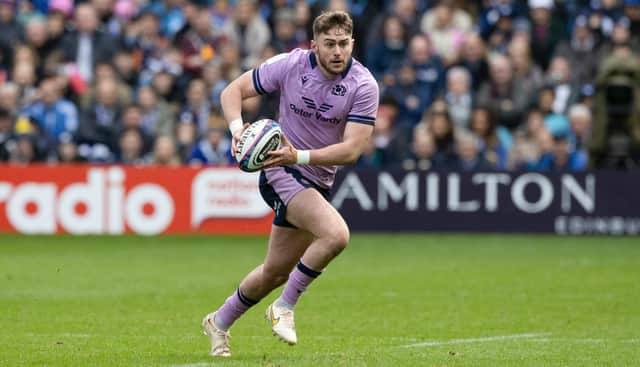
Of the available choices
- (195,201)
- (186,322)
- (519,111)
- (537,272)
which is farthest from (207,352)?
(519,111)

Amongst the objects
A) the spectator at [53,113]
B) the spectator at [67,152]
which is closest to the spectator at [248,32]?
the spectator at [53,113]

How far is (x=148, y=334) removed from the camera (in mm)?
10594

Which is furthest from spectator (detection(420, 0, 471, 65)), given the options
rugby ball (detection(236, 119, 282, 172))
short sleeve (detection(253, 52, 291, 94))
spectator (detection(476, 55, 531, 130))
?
rugby ball (detection(236, 119, 282, 172))

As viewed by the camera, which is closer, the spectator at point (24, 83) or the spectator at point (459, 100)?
the spectator at point (459, 100)

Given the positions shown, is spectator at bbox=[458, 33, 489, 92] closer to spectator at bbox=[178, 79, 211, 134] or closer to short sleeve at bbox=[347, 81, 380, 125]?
spectator at bbox=[178, 79, 211, 134]

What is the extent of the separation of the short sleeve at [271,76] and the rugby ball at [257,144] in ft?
2.26

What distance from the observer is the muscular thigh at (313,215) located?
9.09m

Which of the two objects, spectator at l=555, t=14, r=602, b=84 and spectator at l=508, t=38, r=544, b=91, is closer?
spectator at l=508, t=38, r=544, b=91

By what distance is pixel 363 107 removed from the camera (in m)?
9.25

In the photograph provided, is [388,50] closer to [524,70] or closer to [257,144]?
[524,70]

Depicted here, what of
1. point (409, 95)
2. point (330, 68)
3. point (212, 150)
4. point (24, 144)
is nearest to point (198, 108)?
point (212, 150)

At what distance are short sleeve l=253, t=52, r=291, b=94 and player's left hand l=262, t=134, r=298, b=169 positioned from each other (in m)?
0.64

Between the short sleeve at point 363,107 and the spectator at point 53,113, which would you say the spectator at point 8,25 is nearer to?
the spectator at point 53,113

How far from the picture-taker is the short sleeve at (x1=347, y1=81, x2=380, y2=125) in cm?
925
